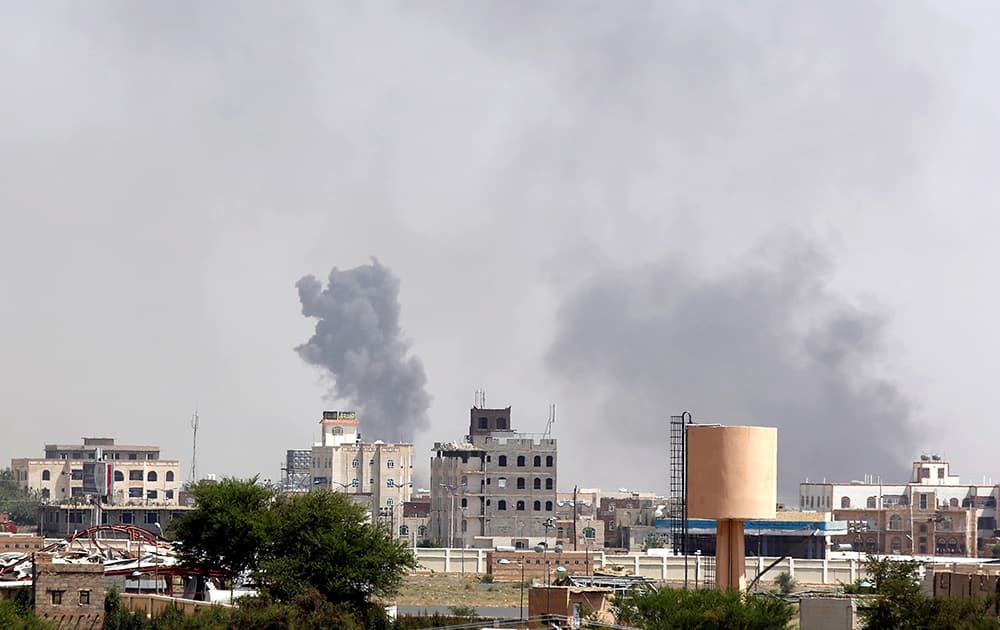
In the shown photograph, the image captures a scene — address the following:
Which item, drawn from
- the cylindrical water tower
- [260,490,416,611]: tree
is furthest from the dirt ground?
the cylindrical water tower

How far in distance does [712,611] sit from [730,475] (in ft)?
21.4

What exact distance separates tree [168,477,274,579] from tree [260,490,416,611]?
106cm

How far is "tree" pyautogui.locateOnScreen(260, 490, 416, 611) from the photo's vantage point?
8669 centimetres

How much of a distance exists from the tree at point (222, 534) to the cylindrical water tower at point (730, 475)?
36670 millimetres

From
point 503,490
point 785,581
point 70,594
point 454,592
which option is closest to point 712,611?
point 70,594

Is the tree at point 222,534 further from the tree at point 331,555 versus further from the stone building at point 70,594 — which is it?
the stone building at point 70,594

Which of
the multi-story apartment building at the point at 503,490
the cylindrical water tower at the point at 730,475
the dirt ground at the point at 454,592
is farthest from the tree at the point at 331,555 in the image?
the multi-story apartment building at the point at 503,490

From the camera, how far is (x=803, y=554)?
591ft

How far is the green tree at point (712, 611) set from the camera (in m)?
65.6

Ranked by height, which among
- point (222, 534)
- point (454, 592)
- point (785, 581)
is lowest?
point (454, 592)

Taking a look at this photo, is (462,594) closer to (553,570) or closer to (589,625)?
(553,570)

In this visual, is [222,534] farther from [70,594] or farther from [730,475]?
[730,475]

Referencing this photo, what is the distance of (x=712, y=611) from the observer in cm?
6569

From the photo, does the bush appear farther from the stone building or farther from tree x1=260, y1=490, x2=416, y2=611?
the stone building
